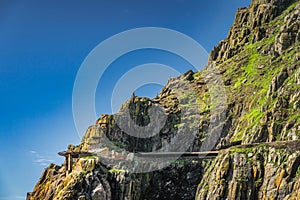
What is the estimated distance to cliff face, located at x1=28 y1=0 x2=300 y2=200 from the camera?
100250 mm

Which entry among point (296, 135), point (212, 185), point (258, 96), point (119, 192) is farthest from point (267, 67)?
point (119, 192)

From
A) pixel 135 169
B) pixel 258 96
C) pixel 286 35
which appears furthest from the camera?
pixel 286 35

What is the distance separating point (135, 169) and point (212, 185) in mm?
24164

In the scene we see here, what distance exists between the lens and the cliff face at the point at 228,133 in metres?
100

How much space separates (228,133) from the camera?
137 metres

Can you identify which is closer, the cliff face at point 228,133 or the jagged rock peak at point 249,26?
the cliff face at point 228,133

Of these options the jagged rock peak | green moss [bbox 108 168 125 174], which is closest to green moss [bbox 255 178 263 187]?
green moss [bbox 108 168 125 174]

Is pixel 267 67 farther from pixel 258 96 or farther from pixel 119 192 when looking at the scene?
pixel 119 192

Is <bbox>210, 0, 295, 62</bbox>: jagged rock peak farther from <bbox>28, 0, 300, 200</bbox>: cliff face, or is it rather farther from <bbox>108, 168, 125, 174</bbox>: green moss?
<bbox>108, 168, 125, 174</bbox>: green moss

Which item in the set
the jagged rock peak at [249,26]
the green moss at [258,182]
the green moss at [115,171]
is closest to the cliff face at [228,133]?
the green moss at [258,182]

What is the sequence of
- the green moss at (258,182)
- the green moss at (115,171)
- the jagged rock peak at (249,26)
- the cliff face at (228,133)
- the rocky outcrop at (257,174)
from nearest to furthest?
the rocky outcrop at (257,174), the green moss at (258,182), the cliff face at (228,133), the green moss at (115,171), the jagged rock peak at (249,26)

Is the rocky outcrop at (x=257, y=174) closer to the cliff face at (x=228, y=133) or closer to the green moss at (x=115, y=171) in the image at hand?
the cliff face at (x=228, y=133)

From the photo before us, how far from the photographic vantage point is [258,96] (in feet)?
448

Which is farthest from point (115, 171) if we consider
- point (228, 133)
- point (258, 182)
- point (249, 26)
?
point (249, 26)
